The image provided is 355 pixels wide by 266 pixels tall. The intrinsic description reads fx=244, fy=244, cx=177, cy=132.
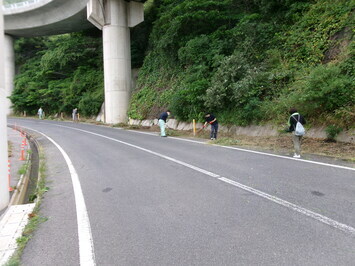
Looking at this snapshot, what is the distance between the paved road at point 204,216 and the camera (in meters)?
2.88

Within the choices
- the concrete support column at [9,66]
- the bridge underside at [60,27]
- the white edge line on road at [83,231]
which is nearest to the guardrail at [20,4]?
the bridge underside at [60,27]

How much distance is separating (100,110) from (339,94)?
2630cm

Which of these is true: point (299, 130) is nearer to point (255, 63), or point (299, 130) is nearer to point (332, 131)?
point (332, 131)

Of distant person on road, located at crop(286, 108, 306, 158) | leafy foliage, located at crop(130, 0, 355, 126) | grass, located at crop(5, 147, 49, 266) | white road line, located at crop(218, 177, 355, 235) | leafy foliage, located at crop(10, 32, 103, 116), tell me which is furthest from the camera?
leafy foliage, located at crop(10, 32, 103, 116)

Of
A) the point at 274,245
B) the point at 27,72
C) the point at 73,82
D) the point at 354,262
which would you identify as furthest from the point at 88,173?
the point at 27,72

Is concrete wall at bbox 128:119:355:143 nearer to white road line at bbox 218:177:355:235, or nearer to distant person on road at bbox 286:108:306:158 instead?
distant person on road at bbox 286:108:306:158

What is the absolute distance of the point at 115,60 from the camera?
24531mm

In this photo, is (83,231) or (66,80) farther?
(66,80)

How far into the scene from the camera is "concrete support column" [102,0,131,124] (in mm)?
24441

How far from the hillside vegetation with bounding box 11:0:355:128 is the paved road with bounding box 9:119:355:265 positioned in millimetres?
4160

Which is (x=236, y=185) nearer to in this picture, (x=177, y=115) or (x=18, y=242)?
(x=18, y=242)

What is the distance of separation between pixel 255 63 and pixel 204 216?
490 inches

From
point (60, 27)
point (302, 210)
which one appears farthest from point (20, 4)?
point (302, 210)

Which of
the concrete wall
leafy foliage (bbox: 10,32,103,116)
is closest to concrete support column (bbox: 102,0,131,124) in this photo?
leafy foliage (bbox: 10,32,103,116)
